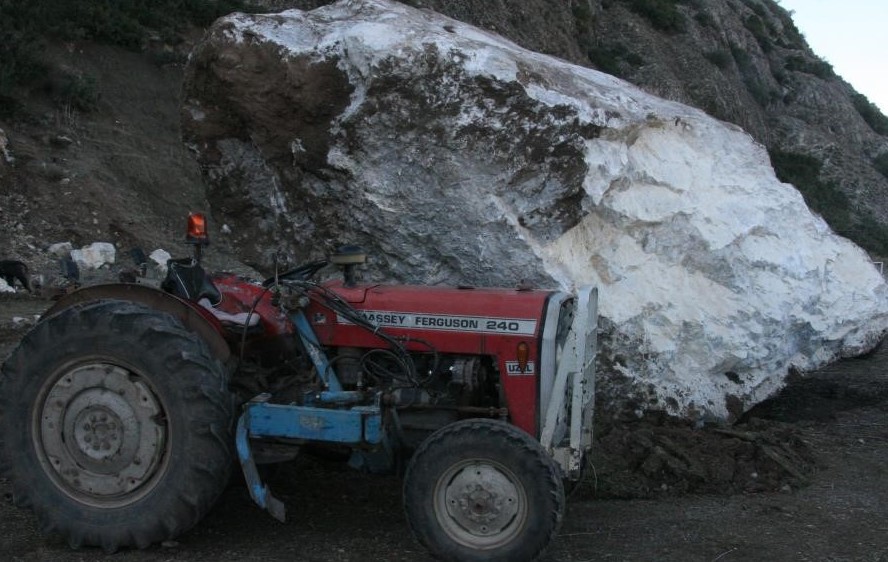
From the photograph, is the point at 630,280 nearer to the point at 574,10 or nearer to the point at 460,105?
the point at 460,105

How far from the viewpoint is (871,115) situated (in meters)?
37.2

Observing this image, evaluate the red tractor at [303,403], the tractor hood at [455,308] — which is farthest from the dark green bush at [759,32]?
A: the red tractor at [303,403]

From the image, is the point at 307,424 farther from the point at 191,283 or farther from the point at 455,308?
the point at 191,283

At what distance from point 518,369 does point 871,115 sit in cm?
3693

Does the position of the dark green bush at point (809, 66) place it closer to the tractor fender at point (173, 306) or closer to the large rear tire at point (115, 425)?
the tractor fender at point (173, 306)

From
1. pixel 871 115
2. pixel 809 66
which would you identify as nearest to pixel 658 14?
pixel 809 66

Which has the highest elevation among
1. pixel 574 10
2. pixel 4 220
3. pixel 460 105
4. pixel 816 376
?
pixel 574 10

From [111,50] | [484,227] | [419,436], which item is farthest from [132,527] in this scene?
[111,50]

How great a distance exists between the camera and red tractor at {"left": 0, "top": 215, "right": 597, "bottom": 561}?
4457mm

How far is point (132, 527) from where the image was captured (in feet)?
15.3

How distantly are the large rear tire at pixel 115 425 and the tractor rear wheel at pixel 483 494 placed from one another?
3.34 feet

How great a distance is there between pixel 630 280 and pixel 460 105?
177 cm

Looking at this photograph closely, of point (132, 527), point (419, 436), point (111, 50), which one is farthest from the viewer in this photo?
point (111, 50)

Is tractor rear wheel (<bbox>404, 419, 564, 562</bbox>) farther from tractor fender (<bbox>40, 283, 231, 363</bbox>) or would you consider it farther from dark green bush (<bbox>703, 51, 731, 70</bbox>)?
dark green bush (<bbox>703, 51, 731, 70</bbox>)
